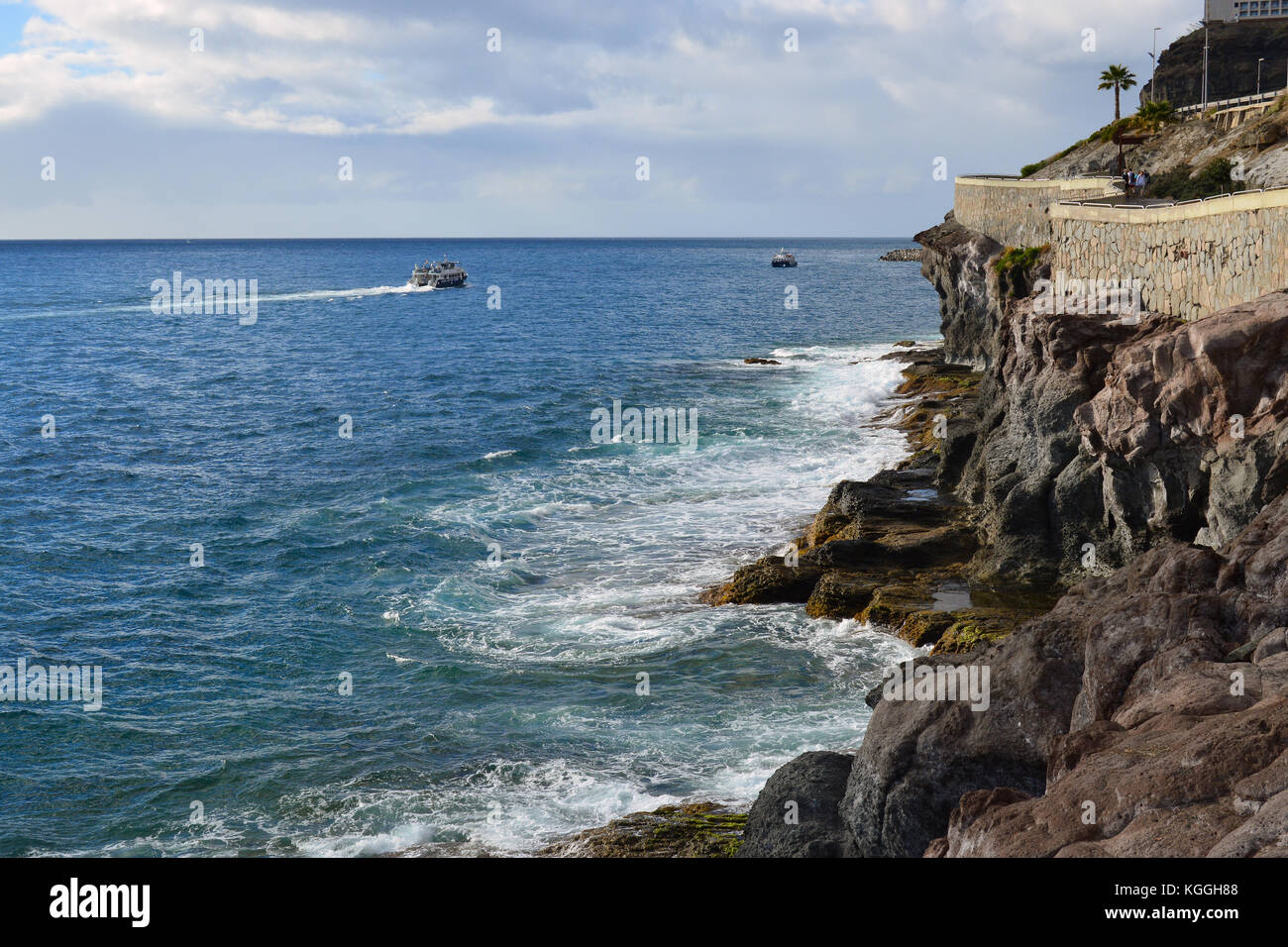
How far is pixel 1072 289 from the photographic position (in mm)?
31797

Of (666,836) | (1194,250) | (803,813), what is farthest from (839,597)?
(803,813)

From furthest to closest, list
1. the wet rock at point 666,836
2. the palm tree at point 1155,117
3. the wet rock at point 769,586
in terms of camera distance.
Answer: the palm tree at point 1155,117
the wet rock at point 769,586
the wet rock at point 666,836

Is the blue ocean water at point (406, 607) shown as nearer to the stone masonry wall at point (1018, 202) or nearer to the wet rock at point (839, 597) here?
the wet rock at point (839, 597)

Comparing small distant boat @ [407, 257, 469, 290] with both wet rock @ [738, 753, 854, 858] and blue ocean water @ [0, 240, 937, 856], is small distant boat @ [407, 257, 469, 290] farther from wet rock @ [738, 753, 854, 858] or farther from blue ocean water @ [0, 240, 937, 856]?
wet rock @ [738, 753, 854, 858]

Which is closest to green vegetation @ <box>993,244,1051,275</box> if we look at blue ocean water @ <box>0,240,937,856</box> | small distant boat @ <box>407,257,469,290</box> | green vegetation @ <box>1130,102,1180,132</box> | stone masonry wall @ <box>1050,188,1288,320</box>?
stone masonry wall @ <box>1050,188,1288,320</box>

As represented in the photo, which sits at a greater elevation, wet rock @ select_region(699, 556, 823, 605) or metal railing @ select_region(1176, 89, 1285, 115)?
metal railing @ select_region(1176, 89, 1285, 115)

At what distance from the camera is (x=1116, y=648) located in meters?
12.6

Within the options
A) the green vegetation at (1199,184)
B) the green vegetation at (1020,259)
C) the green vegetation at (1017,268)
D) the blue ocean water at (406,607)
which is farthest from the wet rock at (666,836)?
the green vegetation at (1020,259)

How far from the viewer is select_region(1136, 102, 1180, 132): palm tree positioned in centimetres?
5338

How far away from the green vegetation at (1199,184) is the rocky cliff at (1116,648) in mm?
11870

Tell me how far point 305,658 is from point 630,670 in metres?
8.01

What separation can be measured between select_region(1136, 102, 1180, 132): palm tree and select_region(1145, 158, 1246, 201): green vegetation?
14.7 m

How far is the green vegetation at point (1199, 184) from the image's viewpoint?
3578 centimetres

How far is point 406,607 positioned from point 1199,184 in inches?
1164
